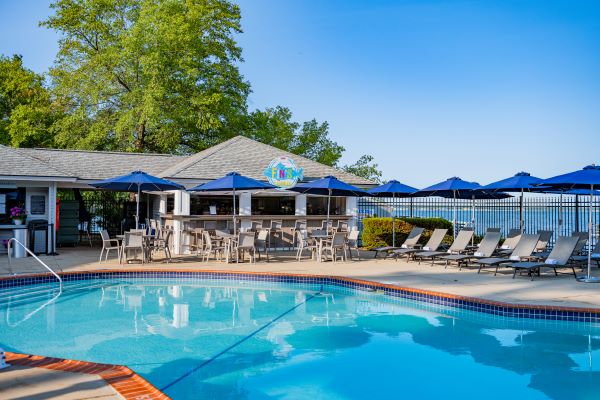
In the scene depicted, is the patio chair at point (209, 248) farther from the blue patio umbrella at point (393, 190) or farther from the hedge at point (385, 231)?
the hedge at point (385, 231)

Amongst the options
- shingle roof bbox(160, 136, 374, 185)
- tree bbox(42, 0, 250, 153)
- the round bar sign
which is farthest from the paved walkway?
tree bbox(42, 0, 250, 153)

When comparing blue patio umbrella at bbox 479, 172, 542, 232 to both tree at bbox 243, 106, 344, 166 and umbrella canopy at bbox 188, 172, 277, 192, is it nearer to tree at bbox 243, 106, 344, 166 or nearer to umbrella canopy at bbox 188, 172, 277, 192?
umbrella canopy at bbox 188, 172, 277, 192

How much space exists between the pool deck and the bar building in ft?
5.11

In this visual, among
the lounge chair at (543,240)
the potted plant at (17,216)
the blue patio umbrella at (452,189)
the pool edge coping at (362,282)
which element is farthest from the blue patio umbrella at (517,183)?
the potted plant at (17,216)

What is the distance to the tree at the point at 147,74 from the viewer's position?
1014 inches

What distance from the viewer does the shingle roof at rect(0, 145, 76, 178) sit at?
15.7 metres

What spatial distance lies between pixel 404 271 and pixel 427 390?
23.7 ft

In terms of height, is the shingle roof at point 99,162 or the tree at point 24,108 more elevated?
the tree at point 24,108

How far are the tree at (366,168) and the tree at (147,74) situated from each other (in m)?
8.56

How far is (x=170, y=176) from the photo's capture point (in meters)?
17.2

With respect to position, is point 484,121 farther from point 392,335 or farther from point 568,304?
point 392,335

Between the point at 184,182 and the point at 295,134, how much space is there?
16130 mm

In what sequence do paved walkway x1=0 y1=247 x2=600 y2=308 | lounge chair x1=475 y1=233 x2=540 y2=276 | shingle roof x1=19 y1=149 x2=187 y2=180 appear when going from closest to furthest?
paved walkway x1=0 y1=247 x2=600 y2=308, lounge chair x1=475 y1=233 x2=540 y2=276, shingle roof x1=19 y1=149 x2=187 y2=180

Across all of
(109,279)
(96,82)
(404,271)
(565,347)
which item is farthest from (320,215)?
(96,82)
